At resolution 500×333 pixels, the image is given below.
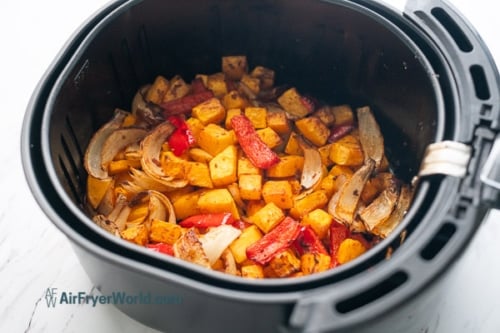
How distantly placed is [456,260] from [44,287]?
0.71 meters

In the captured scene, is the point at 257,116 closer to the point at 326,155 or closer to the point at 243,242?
the point at 326,155

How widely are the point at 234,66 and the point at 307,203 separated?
0.37 m

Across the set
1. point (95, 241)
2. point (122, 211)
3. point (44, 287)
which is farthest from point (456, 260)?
point (44, 287)

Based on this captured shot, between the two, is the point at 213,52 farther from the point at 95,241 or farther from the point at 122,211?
the point at 95,241

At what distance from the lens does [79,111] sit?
1020 mm

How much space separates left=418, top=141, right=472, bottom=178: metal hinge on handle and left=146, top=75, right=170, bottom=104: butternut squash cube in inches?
23.7

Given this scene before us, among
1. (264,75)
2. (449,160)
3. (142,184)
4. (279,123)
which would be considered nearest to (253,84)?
(264,75)

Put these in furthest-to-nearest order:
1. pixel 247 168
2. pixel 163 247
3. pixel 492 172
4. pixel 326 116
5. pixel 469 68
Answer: pixel 326 116
pixel 247 168
pixel 163 247
pixel 469 68
pixel 492 172

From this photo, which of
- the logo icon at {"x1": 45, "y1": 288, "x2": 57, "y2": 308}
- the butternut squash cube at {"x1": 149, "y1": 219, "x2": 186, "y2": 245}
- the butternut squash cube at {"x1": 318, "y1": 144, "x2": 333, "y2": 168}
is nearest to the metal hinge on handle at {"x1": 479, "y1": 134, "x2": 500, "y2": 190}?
the butternut squash cube at {"x1": 318, "y1": 144, "x2": 333, "y2": 168}

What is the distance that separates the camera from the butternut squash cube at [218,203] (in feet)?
3.34

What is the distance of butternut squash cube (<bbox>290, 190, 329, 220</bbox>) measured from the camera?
1.04 meters

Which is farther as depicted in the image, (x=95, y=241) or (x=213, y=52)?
(x=213, y=52)

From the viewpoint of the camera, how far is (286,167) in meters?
1.09

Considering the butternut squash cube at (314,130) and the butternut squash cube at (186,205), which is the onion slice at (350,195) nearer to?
the butternut squash cube at (314,130)
